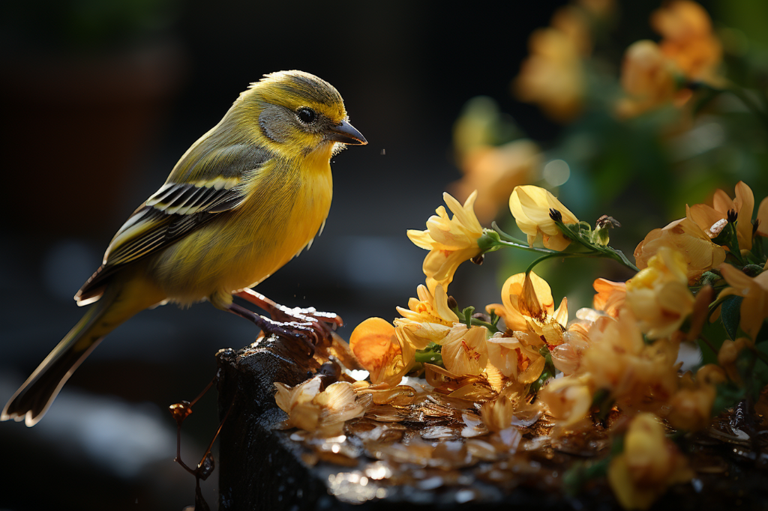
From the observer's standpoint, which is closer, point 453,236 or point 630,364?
point 630,364

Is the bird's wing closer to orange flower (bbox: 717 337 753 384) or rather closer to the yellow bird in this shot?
the yellow bird

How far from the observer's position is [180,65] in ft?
14.5

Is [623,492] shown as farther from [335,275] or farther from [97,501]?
[335,275]

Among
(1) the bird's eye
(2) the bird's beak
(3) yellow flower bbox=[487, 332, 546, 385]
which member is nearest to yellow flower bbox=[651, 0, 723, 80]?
(2) the bird's beak

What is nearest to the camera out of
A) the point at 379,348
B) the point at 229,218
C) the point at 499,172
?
the point at 379,348

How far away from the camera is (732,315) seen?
0.87 metres

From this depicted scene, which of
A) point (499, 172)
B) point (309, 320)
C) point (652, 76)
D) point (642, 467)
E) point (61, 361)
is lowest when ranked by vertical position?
point (61, 361)

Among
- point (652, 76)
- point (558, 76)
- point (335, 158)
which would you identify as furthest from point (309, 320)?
point (558, 76)

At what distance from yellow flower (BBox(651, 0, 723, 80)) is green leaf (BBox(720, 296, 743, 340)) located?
930 mm

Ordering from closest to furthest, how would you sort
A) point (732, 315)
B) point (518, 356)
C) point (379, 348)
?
point (732, 315)
point (518, 356)
point (379, 348)

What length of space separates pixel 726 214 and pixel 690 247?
10cm

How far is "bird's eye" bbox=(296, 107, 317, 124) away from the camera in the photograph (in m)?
1.70

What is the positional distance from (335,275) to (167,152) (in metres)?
2.85

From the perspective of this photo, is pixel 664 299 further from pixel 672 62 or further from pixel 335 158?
pixel 335 158
